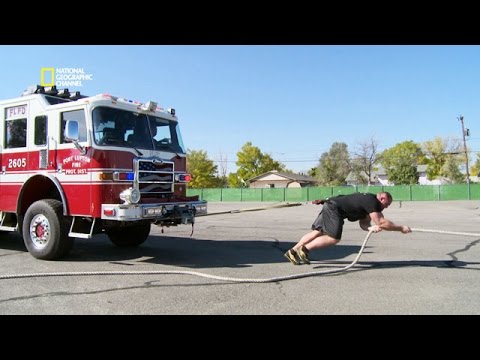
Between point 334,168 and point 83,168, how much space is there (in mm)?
74813

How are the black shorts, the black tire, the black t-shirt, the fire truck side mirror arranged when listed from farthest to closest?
the black tire, the fire truck side mirror, the black shorts, the black t-shirt

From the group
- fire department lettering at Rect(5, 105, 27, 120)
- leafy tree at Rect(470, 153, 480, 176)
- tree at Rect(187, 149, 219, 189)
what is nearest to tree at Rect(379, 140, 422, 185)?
leafy tree at Rect(470, 153, 480, 176)

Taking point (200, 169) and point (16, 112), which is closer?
point (16, 112)

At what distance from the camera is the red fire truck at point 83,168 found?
7066 millimetres

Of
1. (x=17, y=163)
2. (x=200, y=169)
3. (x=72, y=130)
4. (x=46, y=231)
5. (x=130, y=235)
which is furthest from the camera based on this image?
(x=200, y=169)

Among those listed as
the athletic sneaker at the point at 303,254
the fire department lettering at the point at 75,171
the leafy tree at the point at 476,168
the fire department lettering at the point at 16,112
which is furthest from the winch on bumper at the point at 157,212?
the leafy tree at the point at 476,168

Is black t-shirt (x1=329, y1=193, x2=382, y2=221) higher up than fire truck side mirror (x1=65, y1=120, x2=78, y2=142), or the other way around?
fire truck side mirror (x1=65, y1=120, x2=78, y2=142)

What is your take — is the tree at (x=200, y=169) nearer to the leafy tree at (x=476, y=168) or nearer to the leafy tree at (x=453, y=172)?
the leafy tree at (x=453, y=172)

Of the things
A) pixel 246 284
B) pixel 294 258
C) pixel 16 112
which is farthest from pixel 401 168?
pixel 246 284

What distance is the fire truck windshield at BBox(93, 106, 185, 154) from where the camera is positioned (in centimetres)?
722

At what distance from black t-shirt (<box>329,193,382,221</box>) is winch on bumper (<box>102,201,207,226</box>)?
8.43 feet

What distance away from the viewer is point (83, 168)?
23.4 feet

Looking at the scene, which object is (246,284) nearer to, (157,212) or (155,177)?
(157,212)

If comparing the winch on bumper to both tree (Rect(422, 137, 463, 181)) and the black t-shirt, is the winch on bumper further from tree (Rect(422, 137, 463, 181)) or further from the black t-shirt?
tree (Rect(422, 137, 463, 181))
